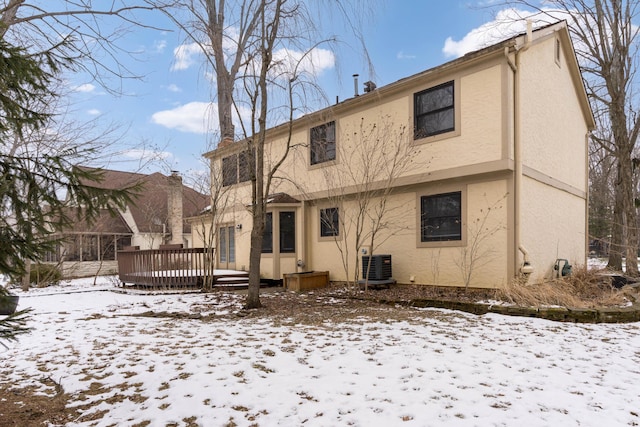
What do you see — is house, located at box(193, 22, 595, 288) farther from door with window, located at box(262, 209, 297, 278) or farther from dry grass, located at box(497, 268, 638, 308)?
dry grass, located at box(497, 268, 638, 308)

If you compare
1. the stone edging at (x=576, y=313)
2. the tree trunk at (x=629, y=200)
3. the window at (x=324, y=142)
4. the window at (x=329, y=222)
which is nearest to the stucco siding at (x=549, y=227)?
the tree trunk at (x=629, y=200)

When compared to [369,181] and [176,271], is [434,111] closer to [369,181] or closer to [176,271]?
[369,181]

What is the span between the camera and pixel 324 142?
11.0m

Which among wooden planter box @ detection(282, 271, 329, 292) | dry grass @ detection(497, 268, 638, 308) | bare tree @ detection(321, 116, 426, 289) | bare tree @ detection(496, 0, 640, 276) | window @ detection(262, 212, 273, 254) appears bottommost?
wooden planter box @ detection(282, 271, 329, 292)

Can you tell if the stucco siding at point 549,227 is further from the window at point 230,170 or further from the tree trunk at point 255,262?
the window at point 230,170

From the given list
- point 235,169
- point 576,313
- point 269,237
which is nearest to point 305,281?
point 269,237

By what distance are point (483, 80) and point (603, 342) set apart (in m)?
5.79

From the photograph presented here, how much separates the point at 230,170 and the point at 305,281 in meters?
5.82

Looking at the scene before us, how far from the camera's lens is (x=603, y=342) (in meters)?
4.99

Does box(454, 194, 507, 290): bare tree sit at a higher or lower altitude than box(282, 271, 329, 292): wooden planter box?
higher

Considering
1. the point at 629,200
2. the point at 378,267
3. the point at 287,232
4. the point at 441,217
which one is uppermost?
the point at 629,200

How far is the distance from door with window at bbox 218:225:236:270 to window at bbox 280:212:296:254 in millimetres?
2939

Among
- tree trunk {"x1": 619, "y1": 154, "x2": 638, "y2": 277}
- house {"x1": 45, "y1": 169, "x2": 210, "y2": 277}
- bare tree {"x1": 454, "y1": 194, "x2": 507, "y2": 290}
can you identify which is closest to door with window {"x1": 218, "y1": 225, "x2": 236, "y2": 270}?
house {"x1": 45, "y1": 169, "x2": 210, "y2": 277}

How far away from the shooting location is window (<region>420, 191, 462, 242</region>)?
8.89 meters
